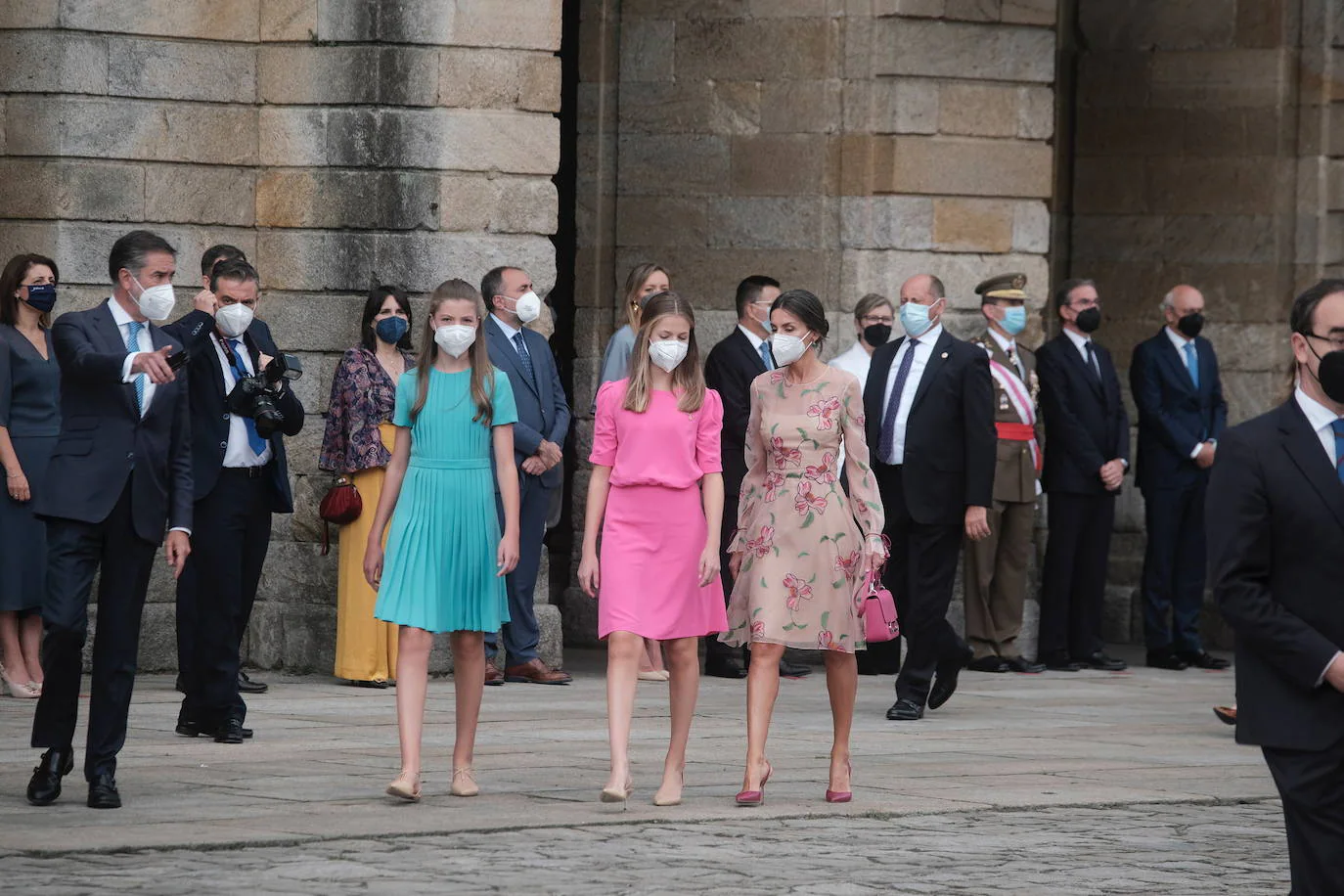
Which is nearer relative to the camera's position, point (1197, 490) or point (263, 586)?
point (263, 586)

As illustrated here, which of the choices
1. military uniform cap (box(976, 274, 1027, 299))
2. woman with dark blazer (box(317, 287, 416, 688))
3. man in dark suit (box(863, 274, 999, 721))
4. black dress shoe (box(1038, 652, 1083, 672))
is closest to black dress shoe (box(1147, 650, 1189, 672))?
black dress shoe (box(1038, 652, 1083, 672))

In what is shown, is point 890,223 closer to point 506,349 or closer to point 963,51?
point 963,51

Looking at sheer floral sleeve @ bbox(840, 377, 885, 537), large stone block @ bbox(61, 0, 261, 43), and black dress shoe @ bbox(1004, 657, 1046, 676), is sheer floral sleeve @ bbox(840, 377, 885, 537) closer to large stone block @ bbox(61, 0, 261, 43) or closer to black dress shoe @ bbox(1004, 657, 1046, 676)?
large stone block @ bbox(61, 0, 261, 43)

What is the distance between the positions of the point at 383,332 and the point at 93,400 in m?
3.54

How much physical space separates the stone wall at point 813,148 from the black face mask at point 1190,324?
1.07 m

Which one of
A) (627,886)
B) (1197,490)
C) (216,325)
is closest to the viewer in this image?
(627,886)

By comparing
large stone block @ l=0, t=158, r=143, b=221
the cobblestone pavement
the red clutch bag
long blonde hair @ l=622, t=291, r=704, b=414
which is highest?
large stone block @ l=0, t=158, r=143, b=221

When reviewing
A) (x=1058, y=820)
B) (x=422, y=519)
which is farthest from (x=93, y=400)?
(x=1058, y=820)

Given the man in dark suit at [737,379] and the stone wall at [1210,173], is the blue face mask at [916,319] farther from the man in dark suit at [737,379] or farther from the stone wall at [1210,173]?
the stone wall at [1210,173]

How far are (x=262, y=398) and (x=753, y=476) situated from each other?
2.12 metres

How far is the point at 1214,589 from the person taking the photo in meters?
5.81

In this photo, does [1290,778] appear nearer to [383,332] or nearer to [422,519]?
[422,519]

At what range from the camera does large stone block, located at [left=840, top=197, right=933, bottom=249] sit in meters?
13.8

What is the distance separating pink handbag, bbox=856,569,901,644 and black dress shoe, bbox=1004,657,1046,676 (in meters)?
5.03
